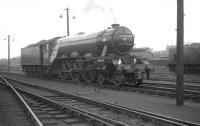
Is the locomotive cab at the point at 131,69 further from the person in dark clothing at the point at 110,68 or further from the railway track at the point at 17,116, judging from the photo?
the railway track at the point at 17,116

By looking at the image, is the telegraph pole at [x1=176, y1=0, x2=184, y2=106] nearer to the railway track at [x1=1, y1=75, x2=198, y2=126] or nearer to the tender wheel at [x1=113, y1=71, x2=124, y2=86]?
the railway track at [x1=1, y1=75, x2=198, y2=126]

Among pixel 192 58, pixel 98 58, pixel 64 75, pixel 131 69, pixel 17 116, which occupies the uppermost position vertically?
pixel 192 58

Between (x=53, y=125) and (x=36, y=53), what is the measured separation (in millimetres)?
21591

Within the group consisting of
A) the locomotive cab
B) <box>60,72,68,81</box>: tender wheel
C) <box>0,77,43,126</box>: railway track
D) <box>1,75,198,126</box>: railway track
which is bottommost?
<box>0,77,43,126</box>: railway track

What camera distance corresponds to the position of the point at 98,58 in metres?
18.3

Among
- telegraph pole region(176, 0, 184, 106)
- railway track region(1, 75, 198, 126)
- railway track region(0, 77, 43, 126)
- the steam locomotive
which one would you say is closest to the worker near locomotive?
telegraph pole region(176, 0, 184, 106)

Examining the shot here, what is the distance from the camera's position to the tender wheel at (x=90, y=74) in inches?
760

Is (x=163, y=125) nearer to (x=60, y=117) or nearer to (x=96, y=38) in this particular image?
(x=60, y=117)

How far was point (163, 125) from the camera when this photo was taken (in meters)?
7.37

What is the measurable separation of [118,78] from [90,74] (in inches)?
125

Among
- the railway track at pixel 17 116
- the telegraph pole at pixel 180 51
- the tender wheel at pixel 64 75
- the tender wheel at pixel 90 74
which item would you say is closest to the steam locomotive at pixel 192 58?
the tender wheel at pixel 64 75

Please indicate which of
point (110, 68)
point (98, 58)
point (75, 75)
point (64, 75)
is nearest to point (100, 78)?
point (98, 58)

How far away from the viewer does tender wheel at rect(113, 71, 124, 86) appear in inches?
665

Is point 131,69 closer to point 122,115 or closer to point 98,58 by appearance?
point 98,58
